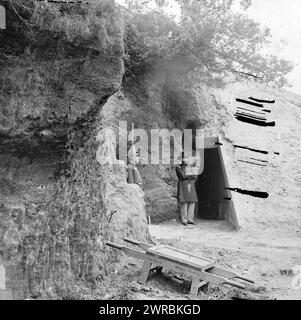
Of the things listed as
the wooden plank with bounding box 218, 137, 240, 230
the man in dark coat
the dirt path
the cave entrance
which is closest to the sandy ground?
the dirt path

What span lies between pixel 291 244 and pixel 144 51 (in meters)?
5.73

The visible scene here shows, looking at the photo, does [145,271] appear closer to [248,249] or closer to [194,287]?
[194,287]

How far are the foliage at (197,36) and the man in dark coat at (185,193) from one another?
8.85 feet

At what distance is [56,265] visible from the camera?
4816mm

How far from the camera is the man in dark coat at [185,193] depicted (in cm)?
1124

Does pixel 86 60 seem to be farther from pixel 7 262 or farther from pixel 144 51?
pixel 144 51

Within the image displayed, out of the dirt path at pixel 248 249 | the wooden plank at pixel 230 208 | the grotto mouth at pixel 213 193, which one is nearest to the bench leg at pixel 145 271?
the dirt path at pixel 248 249

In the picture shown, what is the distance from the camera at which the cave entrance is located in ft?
37.3

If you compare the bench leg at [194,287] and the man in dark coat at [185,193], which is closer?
the bench leg at [194,287]

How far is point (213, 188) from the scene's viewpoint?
41.8 ft

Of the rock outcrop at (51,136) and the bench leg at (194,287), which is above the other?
the rock outcrop at (51,136)

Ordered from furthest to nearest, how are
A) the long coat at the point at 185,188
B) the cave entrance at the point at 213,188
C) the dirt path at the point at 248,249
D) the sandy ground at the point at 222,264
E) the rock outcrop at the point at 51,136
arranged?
the cave entrance at the point at 213,188 → the long coat at the point at 185,188 → the dirt path at the point at 248,249 → the sandy ground at the point at 222,264 → the rock outcrop at the point at 51,136

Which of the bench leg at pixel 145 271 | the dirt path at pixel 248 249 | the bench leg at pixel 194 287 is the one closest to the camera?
the bench leg at pixel 194 287

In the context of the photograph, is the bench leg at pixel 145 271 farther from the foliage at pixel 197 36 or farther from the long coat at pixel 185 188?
the foliage at pixel 197 36
